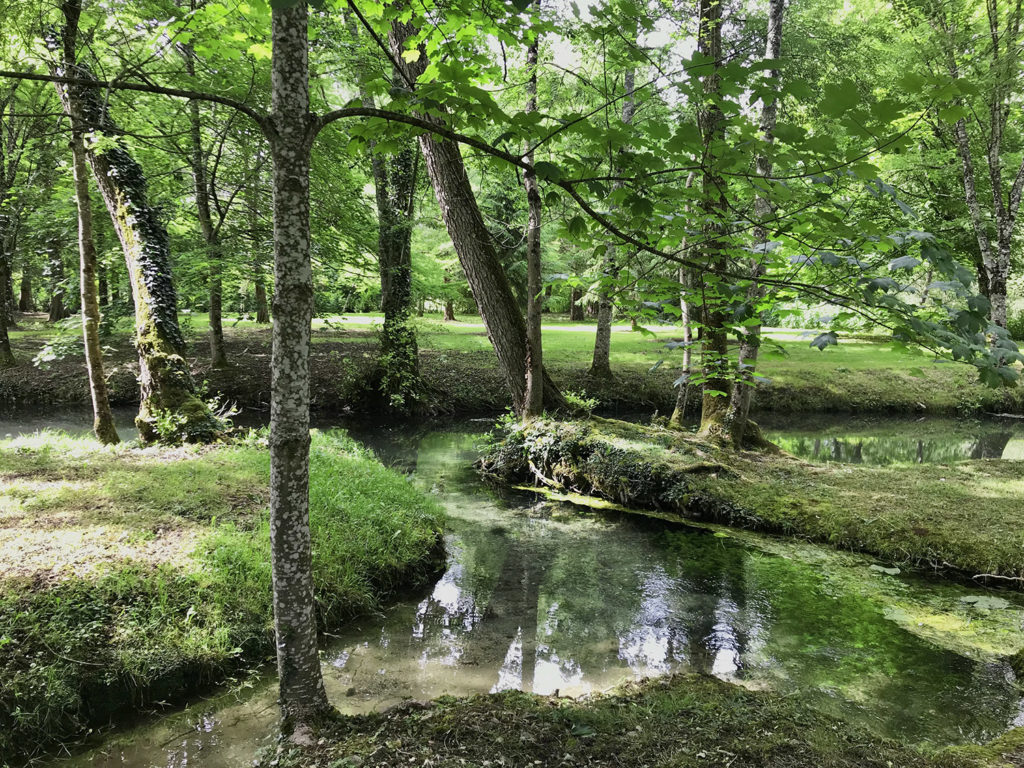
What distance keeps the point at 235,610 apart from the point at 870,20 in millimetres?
18464

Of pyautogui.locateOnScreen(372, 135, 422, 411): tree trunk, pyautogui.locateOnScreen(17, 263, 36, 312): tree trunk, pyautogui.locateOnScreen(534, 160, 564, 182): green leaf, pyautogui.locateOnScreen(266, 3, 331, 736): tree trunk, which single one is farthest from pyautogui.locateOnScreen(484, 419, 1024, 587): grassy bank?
Result: pyautogui.locateOnScreen(17, 263, 36, 312): tree trunk

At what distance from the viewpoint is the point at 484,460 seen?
10.7 meters

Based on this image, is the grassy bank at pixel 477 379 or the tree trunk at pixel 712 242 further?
the grassy bank at pixel 477 379

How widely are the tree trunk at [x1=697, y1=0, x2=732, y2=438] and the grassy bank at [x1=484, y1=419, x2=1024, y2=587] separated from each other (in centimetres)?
80

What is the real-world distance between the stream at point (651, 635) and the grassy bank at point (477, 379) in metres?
8.51

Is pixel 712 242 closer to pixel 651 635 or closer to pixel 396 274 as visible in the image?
pixel 651 635

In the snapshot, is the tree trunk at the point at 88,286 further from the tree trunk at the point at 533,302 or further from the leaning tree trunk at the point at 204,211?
the tree trunk at the point at 533,302

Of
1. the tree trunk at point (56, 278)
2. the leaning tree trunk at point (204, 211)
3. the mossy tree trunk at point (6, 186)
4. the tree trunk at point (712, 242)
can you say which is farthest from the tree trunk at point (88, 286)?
the mossy tree trunk at point (6, 186)

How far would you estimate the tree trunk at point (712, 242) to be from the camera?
258cm

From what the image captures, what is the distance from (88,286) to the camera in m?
7.17

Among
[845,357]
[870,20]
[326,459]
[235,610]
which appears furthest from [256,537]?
[845,357]

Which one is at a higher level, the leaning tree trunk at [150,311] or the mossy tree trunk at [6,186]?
the mossy tree trunk at [6,186]

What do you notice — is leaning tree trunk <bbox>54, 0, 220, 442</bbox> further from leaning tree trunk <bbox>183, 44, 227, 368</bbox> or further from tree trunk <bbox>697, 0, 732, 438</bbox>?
tree trunk <bbox>697, 0, 732, 438</bbox>

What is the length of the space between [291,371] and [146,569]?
296 centimetres
